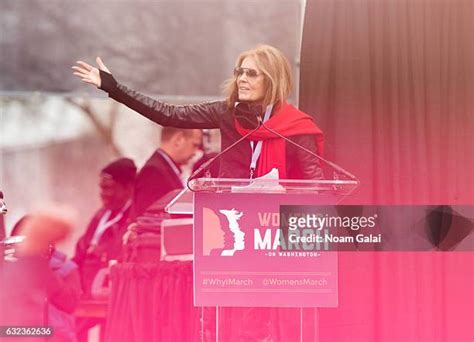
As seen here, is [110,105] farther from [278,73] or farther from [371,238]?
[371,238]

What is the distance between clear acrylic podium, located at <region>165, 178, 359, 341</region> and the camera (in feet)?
13.0

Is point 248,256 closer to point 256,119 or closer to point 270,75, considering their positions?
point 256,119

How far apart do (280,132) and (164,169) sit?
0.59 meters

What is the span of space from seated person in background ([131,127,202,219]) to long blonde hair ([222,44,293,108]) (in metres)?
0.29

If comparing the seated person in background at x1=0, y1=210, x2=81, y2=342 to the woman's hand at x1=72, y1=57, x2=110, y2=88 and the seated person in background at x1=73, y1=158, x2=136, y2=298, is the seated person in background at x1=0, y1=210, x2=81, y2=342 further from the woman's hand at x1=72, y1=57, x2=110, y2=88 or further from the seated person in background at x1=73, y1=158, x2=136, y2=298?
the woman's hand at x1=72, y1=57, x2=110, y2=88

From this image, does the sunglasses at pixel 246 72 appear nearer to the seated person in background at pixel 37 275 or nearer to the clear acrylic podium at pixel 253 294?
the clear acrylic podium at pixel 253 294

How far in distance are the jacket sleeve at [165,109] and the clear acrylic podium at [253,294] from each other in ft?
1.05

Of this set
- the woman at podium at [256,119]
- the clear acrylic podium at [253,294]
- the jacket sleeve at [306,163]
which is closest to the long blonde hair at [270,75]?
the woman at podium at [256,119]

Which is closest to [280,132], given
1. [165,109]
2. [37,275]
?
[165,109]

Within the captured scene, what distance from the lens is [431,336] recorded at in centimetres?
408

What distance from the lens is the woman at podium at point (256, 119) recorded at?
13.0 feet

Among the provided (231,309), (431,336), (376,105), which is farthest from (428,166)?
(231,309)

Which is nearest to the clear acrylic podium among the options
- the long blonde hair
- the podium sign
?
the podium sign

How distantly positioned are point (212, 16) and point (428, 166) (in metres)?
1.30
